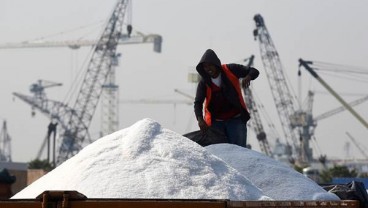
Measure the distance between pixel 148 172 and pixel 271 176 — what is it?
130cm

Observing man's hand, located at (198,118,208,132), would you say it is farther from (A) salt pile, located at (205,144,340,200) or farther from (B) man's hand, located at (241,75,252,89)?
(A) salt pile, located at (205,144,340,200)

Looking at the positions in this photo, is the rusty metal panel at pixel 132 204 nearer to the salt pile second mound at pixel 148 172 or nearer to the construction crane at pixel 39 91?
the salt pile second mound at pixel 148 172

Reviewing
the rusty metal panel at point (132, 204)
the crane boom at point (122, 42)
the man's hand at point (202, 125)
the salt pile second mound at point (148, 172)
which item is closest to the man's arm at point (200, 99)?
the man's hand at point (202, 125)

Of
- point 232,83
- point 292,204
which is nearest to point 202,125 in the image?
point 232,83

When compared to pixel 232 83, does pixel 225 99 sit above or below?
below

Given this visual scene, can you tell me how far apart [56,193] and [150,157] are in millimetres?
1595

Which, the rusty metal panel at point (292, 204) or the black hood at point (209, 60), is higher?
the black hood at point (209, 60)

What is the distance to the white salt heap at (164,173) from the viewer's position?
554 centimetres

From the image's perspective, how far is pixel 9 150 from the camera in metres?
168

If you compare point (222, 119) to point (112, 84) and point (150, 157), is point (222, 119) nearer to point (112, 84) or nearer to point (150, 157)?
point (150, 157)

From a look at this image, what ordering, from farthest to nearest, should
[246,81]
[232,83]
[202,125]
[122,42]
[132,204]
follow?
[122,42]
[232,83]
[246,81]
[202,125]
[132,204]

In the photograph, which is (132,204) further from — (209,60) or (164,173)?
(209,60)

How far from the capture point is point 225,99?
845cm

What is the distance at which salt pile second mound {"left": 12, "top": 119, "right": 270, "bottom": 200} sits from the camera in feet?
18.1
